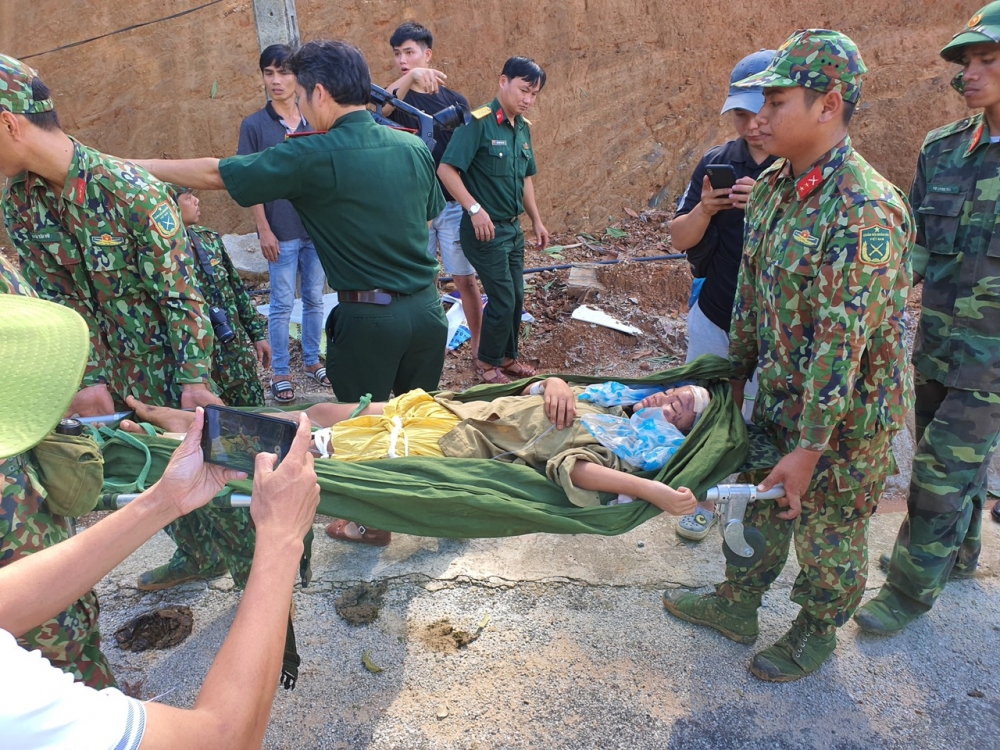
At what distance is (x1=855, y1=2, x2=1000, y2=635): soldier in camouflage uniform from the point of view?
257cm

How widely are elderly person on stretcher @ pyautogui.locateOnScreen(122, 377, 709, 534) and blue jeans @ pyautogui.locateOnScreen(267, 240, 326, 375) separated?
208 centimetres

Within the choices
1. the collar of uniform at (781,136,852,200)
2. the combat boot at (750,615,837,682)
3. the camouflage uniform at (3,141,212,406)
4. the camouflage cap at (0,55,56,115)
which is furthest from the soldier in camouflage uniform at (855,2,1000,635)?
the camouflage cap at (0,55,56,115)

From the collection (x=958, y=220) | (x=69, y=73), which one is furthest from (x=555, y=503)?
(x=69, y=73)

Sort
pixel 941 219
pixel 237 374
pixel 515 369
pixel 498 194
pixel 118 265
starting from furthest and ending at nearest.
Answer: pixel 515 369 < pixel 498 194 < pixel 237 374 < pixel 941 219 < pixel 118 265

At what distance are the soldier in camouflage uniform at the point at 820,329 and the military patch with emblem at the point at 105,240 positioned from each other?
2.17 metres

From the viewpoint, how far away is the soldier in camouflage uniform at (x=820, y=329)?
201 cm

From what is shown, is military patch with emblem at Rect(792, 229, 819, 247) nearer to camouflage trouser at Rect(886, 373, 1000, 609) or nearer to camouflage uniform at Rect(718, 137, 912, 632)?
camouflage uniform at Rect(718, 137, 912, 632)

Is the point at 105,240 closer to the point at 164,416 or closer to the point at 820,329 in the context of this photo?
the point at 164,416

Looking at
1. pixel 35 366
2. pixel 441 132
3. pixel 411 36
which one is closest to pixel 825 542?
pixel 35 366

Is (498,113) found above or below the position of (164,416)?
above

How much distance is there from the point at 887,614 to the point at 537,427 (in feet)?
5.07

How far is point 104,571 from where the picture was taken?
5.13ft

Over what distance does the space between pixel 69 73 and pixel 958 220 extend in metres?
7.36

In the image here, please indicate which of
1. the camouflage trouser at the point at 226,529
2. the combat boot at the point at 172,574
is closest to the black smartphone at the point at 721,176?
the camouflage trouser at the point at 226,529
